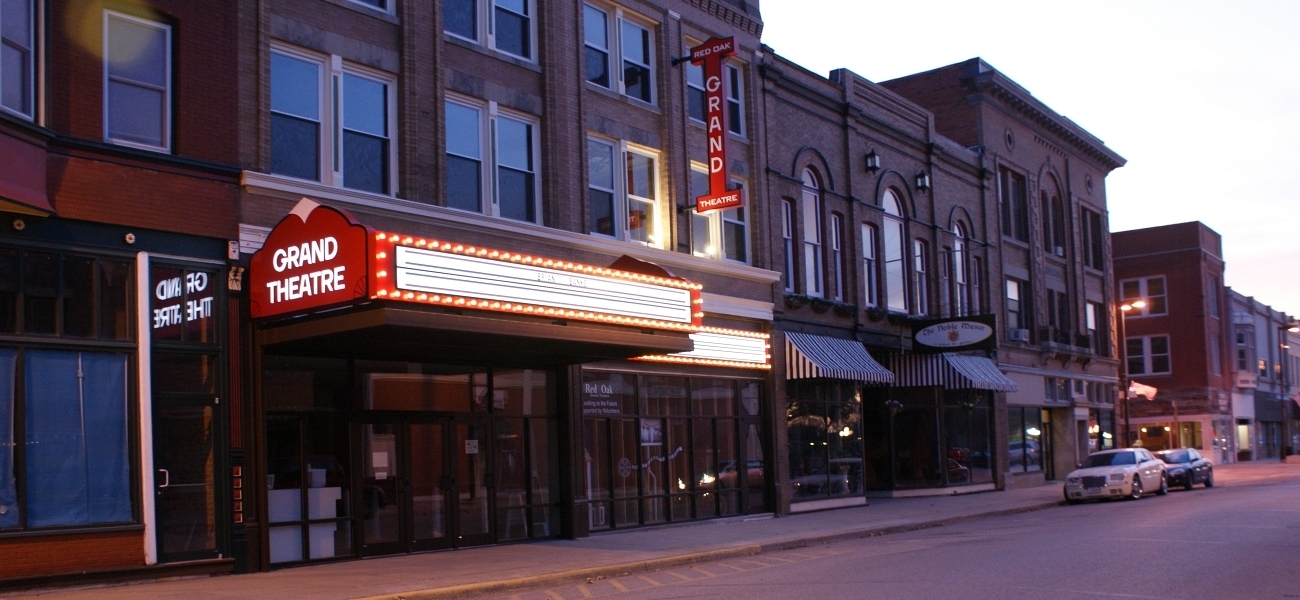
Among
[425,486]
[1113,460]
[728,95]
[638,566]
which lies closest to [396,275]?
[425,486]

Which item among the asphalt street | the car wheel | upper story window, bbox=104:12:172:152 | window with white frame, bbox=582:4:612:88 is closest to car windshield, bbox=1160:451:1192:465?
the car wheel

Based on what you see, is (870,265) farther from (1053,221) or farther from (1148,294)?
(1148,294)

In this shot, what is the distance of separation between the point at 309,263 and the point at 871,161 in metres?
19.7

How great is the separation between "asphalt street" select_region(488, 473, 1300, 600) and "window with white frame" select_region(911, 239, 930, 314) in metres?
11.6

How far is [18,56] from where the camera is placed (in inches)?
546

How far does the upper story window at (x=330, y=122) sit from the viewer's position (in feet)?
55.9

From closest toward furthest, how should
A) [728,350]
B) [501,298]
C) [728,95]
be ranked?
[501,298] < [728,350] < [728,95]

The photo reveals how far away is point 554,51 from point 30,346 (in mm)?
10669

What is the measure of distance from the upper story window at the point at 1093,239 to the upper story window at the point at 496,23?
33.0 meters

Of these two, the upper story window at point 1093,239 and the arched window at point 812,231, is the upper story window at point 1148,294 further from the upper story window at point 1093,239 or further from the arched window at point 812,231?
the arched window at point 812,231

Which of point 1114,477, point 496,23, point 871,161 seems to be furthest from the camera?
point 871,161

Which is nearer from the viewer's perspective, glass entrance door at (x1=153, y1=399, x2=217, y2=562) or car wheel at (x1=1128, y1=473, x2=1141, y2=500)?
→ glass entrance door at (x1=153, y1=399, x2=217, y2=562)

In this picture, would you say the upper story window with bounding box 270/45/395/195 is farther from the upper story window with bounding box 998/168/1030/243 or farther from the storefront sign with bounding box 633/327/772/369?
the upper story window with bounding box 998/168/1030/243

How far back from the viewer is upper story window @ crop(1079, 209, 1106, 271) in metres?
48.1
